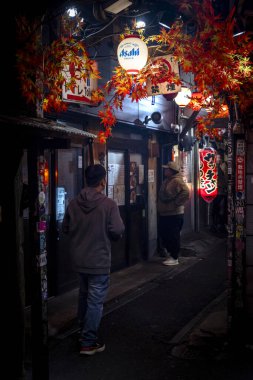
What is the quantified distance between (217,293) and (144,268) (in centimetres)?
293

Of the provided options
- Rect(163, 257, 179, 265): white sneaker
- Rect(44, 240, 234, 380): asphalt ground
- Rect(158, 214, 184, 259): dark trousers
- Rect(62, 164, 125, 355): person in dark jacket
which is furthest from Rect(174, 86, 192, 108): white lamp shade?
Rect(62, 164, 125, 355): person in dark jacket

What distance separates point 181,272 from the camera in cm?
1177

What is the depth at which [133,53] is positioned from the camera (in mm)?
8258

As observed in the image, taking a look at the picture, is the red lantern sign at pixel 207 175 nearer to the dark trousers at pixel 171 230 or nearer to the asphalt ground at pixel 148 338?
the dark trousers at pixel 171 230

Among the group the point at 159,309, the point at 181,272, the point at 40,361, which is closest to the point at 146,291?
the point at 159,309

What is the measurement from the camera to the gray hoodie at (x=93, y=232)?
6.36 meters

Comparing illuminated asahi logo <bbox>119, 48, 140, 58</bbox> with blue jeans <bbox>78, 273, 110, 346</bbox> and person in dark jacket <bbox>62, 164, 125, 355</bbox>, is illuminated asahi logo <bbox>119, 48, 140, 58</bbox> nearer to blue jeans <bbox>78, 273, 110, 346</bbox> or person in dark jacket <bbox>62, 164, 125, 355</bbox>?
person in dark jacket <bbox>62, 164, 125, 355</bbox>

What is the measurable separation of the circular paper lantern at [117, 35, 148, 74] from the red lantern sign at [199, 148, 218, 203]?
18.0ft

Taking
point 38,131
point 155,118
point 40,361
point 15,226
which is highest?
point 155,118

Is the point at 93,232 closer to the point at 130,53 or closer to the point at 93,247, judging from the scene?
the point at 93,247

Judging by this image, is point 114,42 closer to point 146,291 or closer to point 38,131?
point 146,291

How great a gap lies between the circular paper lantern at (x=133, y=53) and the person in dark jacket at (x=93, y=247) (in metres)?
2.80

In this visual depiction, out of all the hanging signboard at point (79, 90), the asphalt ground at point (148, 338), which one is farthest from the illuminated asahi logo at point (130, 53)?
the asphalt ground at point (148, 338)

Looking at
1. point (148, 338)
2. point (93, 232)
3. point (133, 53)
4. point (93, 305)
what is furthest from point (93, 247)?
point (133, 53)
